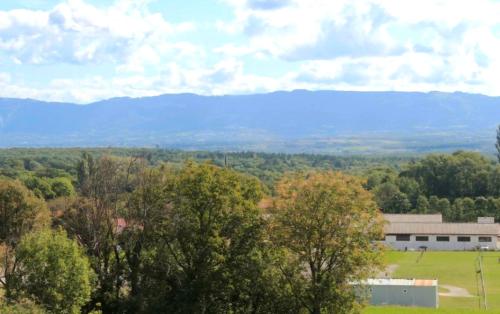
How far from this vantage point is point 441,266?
172ft

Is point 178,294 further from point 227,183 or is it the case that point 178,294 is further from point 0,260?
point 0,260

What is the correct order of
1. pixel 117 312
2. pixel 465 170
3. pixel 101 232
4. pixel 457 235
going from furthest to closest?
pixel 465 170
pixel 457 235
pixel 101 232
pixel 117 312

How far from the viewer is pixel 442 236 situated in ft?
212

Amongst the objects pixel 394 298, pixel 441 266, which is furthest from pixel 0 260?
pixel 441 266

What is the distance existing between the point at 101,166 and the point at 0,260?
6.53 m

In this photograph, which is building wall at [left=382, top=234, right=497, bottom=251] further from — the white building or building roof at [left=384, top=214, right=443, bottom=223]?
building roof at [left=384, top=214, right=443, bottom=223]

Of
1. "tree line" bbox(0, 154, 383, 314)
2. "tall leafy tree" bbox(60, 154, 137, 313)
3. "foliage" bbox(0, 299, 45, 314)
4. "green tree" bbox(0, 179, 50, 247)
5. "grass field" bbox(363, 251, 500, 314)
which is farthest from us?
"green tree" bbox(0, 179, 50, 247)

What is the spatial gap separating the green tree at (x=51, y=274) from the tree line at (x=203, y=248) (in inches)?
1.4

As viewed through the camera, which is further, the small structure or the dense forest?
the small structure

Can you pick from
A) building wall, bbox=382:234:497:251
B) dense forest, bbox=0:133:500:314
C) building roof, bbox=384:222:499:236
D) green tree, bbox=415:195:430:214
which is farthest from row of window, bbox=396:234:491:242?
dense forest, bbox=0:133:500:314

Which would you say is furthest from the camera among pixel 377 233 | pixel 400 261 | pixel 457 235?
pixel 457 235

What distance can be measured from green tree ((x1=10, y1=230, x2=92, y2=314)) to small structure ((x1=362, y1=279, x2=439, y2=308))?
16.6m

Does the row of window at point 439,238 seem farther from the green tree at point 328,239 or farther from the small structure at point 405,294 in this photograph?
the green tree at point 328,239

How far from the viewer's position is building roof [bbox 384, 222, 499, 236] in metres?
64.1
